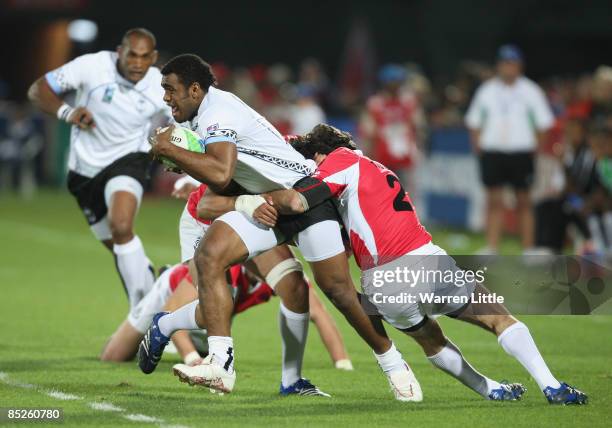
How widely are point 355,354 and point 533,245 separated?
6.97 m

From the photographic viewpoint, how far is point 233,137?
7410mm

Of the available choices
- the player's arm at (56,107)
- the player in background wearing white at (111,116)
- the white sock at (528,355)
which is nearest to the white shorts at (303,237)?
the white sock at (528,355)

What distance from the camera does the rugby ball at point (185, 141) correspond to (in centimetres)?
730

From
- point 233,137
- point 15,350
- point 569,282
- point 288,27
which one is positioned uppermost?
point 288,27

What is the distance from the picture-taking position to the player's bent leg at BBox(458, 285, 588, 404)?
7.40 metres

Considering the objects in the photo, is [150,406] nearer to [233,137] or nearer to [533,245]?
[233,137]

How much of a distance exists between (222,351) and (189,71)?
164cm

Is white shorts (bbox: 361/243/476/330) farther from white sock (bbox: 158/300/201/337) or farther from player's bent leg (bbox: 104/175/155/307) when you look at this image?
player's bent leg (bbox: 104/175/155/307)

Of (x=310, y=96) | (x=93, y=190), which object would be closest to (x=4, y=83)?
(x=310, y=96)

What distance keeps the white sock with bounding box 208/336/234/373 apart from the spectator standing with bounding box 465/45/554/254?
9130 mm

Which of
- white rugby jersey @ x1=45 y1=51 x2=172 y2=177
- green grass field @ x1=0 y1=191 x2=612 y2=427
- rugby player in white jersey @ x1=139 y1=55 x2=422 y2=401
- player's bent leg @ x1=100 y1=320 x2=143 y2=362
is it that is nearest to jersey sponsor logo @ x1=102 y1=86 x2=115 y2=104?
white rugby jersey @ x1=45 y1=51 x2=172 y2=177

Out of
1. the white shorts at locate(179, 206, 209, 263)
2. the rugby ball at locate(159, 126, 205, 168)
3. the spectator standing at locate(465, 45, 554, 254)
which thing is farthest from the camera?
the spectator standing at locate(465, 45, 554, 254)

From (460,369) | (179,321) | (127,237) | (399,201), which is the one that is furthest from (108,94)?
(460,369)

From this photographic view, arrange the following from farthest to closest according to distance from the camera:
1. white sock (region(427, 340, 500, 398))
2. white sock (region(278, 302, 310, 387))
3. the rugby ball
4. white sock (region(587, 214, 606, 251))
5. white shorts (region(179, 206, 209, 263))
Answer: white sock (region(587, 214, 606, 251)) < white shorts (region(179, 206, 209, 263)) < white sock (region(278, 302, 310, 387)) < white sock (region(427, 340, 500, 398)) < the rugby ball
